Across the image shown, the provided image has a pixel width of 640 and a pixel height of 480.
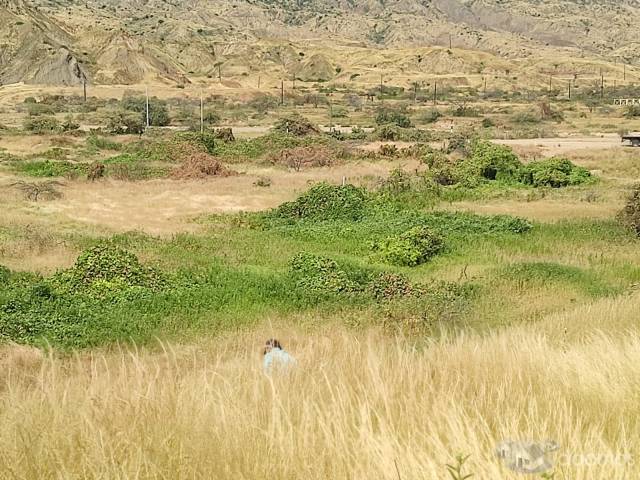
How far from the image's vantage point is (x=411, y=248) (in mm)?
17156

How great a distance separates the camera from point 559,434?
3.12 m

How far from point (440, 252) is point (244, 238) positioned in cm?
559

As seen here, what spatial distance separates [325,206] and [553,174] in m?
12.0

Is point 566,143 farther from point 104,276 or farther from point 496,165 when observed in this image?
point 104,276

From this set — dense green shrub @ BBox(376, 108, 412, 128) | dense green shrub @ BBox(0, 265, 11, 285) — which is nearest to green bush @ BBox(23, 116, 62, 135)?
dense green shrub @ BBox(376, 108, 412, 128)

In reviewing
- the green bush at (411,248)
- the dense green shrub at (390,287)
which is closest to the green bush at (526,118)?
the green bush at (411,248)

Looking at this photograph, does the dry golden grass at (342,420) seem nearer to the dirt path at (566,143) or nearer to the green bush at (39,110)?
the dirt path at (566,143)

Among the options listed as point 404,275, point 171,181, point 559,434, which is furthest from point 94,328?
point 171,181

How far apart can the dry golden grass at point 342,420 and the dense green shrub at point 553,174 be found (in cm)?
2643

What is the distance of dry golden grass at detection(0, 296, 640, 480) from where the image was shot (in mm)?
2756

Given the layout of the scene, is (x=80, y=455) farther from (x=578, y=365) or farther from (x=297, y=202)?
(x=297, y=202)

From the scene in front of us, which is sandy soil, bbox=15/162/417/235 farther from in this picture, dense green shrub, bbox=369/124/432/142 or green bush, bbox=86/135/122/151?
dense green shrub, bbox=369/124/432/142

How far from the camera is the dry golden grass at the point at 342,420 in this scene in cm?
276

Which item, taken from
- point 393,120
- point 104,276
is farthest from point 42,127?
point 104,276
